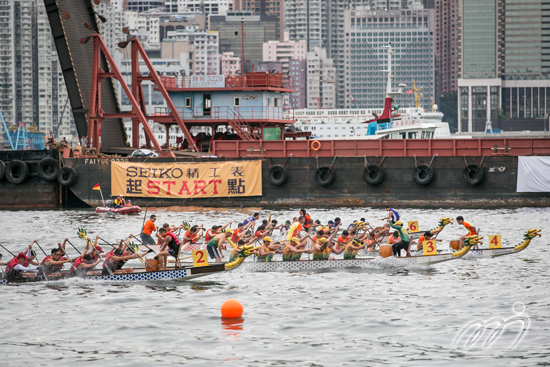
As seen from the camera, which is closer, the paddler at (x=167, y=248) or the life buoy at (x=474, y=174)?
the paddler at (x=167, y=248)

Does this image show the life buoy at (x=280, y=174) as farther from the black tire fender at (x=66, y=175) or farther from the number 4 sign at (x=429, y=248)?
the number 4 sign at (x=429, y=248)

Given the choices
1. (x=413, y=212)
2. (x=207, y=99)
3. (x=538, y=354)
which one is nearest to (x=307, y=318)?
(x=538, y=354)

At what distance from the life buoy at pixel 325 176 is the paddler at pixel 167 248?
21883 mm

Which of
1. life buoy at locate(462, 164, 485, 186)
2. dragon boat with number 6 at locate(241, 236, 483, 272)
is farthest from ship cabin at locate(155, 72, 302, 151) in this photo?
dragon boat with number 6 at locate(241, 236, 483, 272)

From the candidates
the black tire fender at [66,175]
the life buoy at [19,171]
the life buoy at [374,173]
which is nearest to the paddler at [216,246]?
the life buoy at [374,173]

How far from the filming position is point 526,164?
4272cm

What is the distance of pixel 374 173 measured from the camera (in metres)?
44.2

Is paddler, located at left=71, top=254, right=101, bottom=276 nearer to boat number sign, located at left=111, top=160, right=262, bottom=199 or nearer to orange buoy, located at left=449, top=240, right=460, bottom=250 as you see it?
orange buoy, located at left=449, top=240, right=460, bottom=250

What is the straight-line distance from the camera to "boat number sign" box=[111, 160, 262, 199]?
45125mm

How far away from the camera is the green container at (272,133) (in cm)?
5667

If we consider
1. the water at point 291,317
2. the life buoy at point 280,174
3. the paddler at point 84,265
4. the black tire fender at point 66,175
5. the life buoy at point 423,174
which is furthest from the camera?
the black tire fender at point 66,175

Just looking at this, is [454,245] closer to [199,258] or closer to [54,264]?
[199,258]

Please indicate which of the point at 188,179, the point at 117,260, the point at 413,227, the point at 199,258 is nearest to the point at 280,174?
the point at 188,179

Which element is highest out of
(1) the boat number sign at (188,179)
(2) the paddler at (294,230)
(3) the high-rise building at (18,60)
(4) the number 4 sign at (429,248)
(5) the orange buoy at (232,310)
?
(3) the high-rise building at (18,60)
